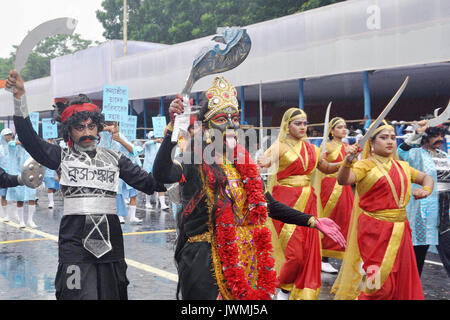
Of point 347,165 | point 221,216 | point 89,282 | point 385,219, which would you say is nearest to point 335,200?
point 385,219

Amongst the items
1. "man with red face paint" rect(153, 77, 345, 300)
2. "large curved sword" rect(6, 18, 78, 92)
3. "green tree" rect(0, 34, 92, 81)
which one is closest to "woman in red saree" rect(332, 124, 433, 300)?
"man with red face paint" rect(153, 77, 345, 300)

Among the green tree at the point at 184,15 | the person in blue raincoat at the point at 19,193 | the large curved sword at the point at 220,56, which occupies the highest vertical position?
the green tree at the point at 184,15

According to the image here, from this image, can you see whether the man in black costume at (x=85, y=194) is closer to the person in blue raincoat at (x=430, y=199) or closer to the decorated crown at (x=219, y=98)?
the decorated crown at (x=219, y=98)

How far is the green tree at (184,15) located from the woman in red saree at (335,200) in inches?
873

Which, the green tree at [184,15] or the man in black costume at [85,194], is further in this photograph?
the green tree at [184,15]

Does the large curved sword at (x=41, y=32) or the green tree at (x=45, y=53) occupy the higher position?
the green tree at (x=45, y=53)

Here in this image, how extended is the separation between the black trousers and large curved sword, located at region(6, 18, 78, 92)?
124 centimetres

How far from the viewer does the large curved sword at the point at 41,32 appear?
3.69 meters

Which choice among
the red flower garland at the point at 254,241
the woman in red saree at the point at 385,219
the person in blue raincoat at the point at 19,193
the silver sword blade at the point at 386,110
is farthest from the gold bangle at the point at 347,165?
the person in blue raincoat at the point at 19,193

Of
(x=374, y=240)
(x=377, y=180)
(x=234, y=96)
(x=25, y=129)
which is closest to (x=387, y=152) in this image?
(x=377, y=180)

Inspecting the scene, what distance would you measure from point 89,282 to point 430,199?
14.1 ft

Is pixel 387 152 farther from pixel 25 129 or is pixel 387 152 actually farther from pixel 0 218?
pixel 0 218

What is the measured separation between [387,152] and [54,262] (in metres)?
5.06

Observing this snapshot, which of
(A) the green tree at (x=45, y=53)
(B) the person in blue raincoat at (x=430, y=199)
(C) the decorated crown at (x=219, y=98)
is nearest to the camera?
(C) the decorated crown at (x=219, y=98)
